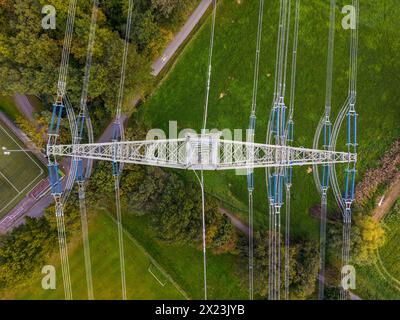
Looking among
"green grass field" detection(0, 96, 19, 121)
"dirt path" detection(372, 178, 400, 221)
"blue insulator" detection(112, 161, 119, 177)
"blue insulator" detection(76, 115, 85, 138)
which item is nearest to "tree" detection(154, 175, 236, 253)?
"blue insulator" detection(112, 161, 119, 177)

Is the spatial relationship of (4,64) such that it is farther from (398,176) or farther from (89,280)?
(398,176)

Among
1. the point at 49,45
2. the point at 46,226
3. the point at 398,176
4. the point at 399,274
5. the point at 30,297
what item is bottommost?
the point at 30,297

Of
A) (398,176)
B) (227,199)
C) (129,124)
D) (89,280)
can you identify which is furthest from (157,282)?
(398,176)

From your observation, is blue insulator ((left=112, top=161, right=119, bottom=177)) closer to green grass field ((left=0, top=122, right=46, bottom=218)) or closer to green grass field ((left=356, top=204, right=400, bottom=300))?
green grass field ((left=0, top=122, right=46, bottom=218))

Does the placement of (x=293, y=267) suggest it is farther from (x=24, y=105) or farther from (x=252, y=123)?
(x=24, y=105)

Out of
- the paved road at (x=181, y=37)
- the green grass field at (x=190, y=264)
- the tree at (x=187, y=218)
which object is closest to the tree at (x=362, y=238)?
the green grass field at (x=190, y=264)

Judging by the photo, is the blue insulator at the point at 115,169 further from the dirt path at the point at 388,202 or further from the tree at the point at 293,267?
the dirt path at the point at 388,202
